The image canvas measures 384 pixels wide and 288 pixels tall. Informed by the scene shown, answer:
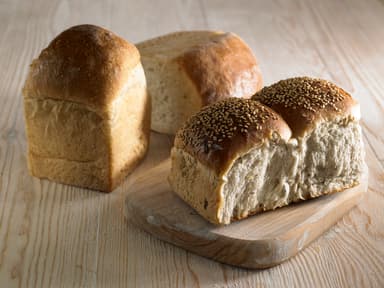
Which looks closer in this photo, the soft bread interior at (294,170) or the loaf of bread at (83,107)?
the soft bread interior at (294,170)

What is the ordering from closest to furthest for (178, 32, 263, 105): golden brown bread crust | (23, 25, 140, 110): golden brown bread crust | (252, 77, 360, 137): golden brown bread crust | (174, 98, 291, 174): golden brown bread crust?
(174, 98, 291, 174): golden brown bread crust, (252, 77, 360, 137): golden brown bread crust, (23, 25, 140, 110): golden brown bread crust, (178, 32, 263, 105): golden brown bread crust

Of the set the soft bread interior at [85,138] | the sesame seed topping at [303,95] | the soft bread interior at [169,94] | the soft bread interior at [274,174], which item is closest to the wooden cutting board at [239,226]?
the soft bread interior at [274,174]

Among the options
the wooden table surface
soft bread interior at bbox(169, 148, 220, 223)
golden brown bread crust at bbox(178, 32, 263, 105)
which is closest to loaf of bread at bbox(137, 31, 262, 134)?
golden brown bread crust at bbox(178, 32, 263, 105)

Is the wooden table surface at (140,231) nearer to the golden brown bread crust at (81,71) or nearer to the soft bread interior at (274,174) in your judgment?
the soft bread interior at (274,174)

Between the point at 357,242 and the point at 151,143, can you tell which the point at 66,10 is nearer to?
the point at 151,143

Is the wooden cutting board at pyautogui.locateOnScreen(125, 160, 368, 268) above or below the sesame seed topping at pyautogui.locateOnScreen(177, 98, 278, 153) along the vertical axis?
below

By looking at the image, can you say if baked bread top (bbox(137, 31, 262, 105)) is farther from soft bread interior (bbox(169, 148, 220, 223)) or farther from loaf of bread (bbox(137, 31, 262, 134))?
soft bread interior (bbox(169, 148, 220, 223))

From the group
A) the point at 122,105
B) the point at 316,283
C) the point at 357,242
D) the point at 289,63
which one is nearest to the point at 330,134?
the point at 357,242

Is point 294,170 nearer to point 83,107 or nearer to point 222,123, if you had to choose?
point 222,123
